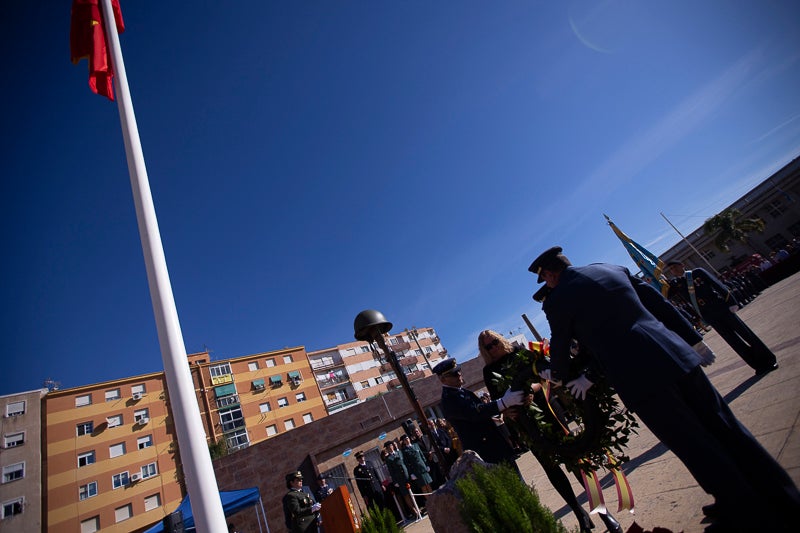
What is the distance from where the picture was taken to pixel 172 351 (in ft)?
8.29

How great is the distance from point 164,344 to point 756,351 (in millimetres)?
7136

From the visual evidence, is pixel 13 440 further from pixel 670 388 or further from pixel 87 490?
pixel 670 388

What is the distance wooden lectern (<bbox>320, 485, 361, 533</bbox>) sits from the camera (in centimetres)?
370

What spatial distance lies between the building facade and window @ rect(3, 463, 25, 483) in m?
74.7

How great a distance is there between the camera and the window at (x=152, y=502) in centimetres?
3028

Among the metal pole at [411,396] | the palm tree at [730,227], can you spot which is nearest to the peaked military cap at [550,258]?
the metal pole at [411,396]

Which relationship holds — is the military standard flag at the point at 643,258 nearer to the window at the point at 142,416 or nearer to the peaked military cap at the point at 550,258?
the peaked military cap at the point at 550,258

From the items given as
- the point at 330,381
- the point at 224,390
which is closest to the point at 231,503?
the point at 224,390

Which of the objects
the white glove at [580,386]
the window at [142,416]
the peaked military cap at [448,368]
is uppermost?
the window at [142,416]

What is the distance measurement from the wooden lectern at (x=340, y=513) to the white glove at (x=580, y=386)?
8.75ft

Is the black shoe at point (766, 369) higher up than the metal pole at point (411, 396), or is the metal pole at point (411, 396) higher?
the metal pole at point (411, 396)

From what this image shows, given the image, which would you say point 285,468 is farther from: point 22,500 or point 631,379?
point 22,500

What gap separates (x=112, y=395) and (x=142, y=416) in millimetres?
3822

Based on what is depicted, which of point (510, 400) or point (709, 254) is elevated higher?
point (709, 254)
